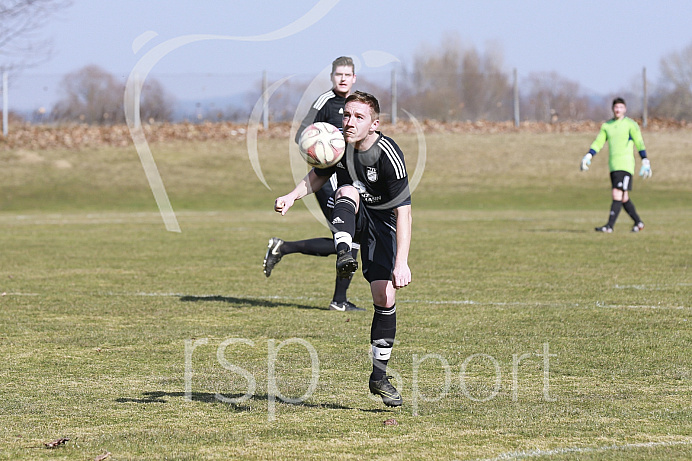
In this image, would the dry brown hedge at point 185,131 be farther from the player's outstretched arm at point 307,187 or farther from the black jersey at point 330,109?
the player's outstretched arm at point 307,187

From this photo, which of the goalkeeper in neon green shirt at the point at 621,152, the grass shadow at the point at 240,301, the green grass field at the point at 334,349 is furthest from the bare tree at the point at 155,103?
the grass shadow at the point at 240,301

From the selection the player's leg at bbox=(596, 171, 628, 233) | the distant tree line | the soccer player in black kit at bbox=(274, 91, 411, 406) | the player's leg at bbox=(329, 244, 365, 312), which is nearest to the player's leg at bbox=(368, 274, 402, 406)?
the soccer player in black kit at bbox=(274, 91, 411, 406)

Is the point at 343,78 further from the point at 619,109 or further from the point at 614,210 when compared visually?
the point at 614,210

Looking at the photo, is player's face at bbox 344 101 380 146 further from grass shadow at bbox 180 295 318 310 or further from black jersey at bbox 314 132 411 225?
grass shadow at bbox 180 295 318 310

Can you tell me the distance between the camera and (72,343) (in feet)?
26.5

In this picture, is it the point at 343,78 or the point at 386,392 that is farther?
the point at 343,78

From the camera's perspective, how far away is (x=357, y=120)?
5812 millimetres

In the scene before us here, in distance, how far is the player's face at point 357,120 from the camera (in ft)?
19.0

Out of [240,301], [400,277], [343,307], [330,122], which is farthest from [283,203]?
[240,301]

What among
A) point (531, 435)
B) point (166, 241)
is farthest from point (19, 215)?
point (531, 435)

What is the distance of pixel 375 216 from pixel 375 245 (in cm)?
19

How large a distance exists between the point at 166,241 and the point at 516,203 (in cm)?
1628

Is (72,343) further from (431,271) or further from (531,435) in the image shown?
(431,271)

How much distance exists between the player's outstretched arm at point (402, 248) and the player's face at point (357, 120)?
22.0 inches
